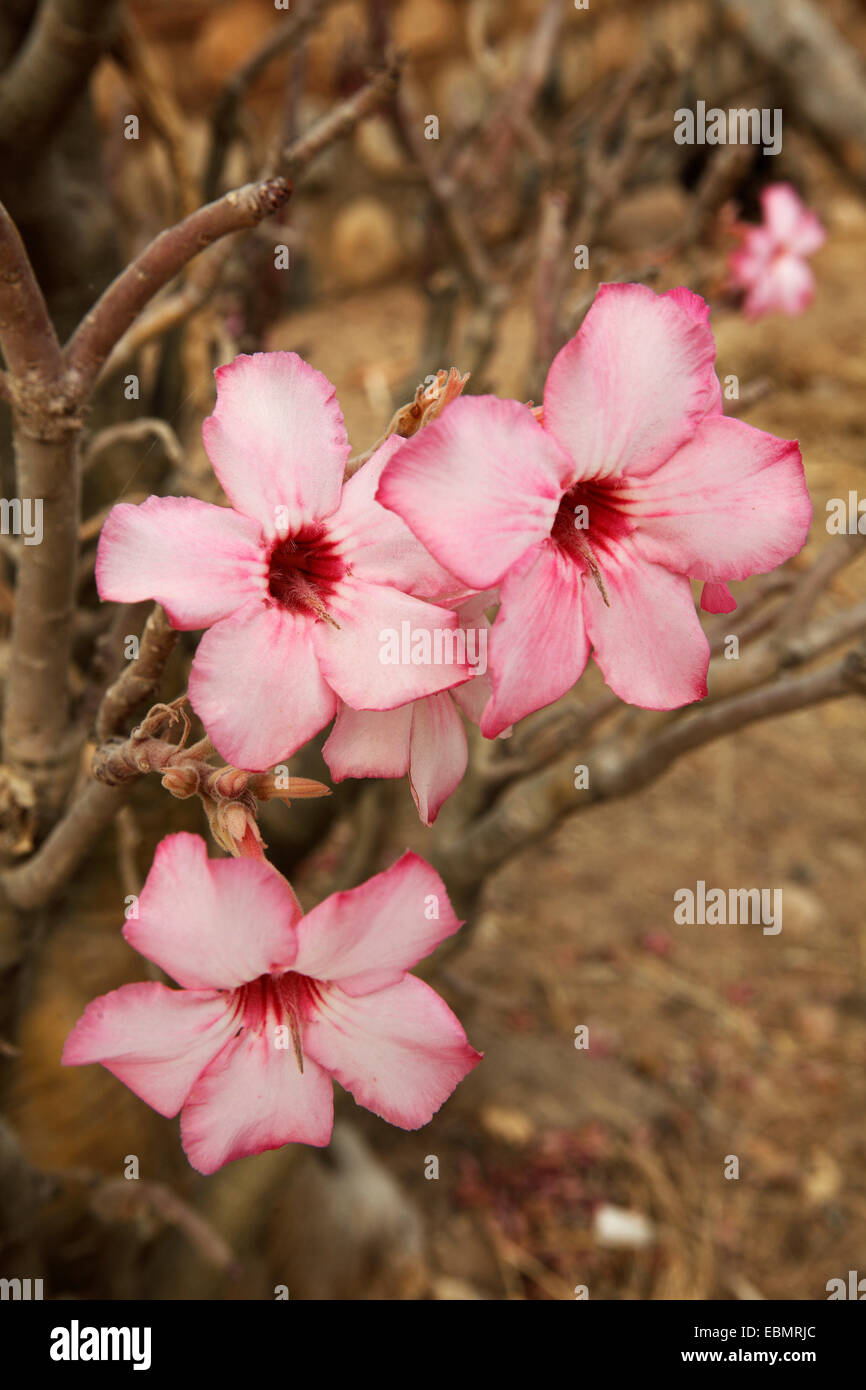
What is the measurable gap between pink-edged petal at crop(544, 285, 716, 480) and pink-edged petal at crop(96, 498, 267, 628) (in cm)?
12

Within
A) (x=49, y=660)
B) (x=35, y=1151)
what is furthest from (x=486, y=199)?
(x=35, y=1151)

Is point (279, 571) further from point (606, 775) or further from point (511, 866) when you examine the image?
point (511, 866)

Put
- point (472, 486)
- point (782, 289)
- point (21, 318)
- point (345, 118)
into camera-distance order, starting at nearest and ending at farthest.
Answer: point (472, 486)
point (21, 318)
point (345, 118)
point (782, 289)

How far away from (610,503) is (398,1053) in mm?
234

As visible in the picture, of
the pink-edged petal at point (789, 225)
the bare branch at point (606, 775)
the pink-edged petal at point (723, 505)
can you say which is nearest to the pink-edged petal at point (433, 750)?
the pink-edged petal at point (723, 505)

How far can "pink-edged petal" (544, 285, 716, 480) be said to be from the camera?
41cm

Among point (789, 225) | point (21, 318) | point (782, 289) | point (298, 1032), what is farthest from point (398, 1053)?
point (789, 225)

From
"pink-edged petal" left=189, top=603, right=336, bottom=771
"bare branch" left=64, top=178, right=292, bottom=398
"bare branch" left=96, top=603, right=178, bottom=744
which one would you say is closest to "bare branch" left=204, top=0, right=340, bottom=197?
"bare branch" left=64, top=178, right=292, bottom=398

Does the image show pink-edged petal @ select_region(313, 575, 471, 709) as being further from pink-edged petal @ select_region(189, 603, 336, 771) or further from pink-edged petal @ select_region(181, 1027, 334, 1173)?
pink-edged petal @ select_region(181, 1027, 334, 1173)

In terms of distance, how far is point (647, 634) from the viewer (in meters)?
0.43

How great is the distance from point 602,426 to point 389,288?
3025 mm

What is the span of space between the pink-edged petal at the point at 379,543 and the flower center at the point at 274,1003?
0.17 metres

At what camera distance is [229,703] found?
1.32ft

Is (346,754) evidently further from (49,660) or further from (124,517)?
(49,660)
